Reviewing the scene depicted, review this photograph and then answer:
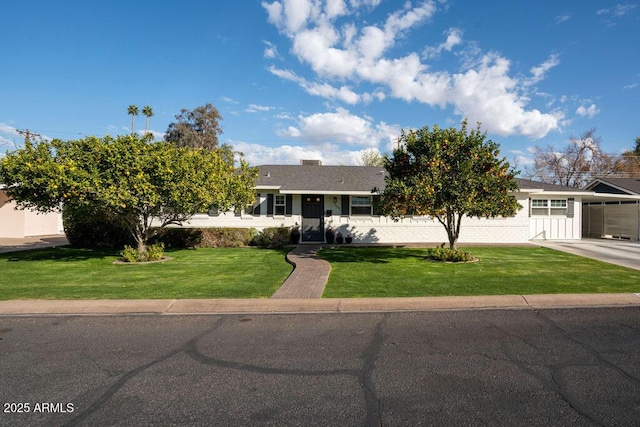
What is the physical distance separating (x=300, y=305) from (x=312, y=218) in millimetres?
12921

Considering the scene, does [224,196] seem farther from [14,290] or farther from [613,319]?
[613,319]

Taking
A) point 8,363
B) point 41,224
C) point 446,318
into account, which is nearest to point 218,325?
point 8,363

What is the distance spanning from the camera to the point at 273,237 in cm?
1858

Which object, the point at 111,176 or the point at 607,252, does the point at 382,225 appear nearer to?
the point at 607,252

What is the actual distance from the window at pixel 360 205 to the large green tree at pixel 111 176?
907cm

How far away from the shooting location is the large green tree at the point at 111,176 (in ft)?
36.5

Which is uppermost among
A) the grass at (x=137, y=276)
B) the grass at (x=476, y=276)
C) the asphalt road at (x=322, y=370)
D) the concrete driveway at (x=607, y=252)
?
the concrete driveway at (x=607, y=252)

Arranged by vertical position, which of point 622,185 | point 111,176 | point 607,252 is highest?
point 622,185

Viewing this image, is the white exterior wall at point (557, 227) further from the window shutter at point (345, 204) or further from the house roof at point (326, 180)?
the window shutter at point (345, 204)

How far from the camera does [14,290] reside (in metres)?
8.54

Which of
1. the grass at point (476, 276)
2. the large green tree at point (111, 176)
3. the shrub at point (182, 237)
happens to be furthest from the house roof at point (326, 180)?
the large green tree at point (111, 176)

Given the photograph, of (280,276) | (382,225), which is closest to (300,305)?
(280,276)

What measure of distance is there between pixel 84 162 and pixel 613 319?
1468cm

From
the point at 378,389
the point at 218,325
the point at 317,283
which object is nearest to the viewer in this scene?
the point at 378,389
